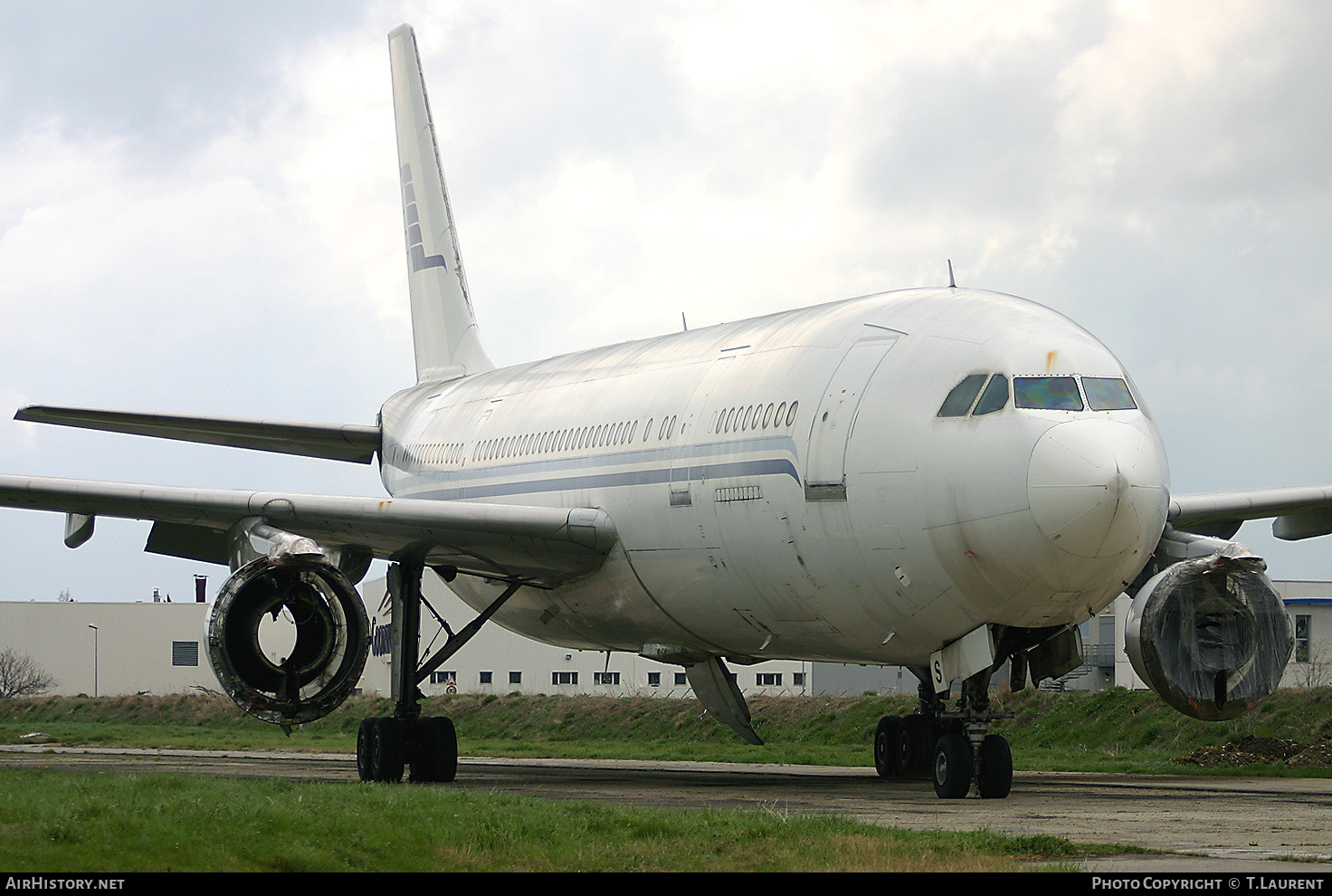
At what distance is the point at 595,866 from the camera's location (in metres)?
9.27

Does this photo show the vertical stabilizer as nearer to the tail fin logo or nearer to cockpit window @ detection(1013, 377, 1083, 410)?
the tail fin logo

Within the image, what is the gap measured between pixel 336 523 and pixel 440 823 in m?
7.80

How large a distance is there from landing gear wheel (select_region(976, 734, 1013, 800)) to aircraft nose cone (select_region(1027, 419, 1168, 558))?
252 cm

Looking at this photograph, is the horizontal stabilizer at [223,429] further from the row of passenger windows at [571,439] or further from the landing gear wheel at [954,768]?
the landing gear wheel at [954,768]

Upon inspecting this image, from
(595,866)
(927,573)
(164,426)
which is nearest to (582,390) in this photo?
(164,426)

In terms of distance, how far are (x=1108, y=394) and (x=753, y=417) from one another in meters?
3.80

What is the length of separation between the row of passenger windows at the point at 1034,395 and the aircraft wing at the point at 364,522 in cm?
575

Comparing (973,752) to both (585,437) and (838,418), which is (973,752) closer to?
(838,418)

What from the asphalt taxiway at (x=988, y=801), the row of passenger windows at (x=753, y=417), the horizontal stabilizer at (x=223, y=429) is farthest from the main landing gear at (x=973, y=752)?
the horizontal stabilizer at (x=223, y=429)

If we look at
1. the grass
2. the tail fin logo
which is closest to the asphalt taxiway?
the grass

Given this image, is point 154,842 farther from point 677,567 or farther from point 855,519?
point 677,567

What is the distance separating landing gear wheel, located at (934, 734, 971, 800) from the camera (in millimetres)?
14836

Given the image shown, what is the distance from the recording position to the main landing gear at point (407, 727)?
64.1 ft

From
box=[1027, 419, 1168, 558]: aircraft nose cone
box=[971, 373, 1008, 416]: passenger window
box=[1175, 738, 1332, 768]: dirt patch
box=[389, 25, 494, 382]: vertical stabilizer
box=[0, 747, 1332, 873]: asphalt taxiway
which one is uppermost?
box=[389, 25, 494, 382]: vertical stabilizer
